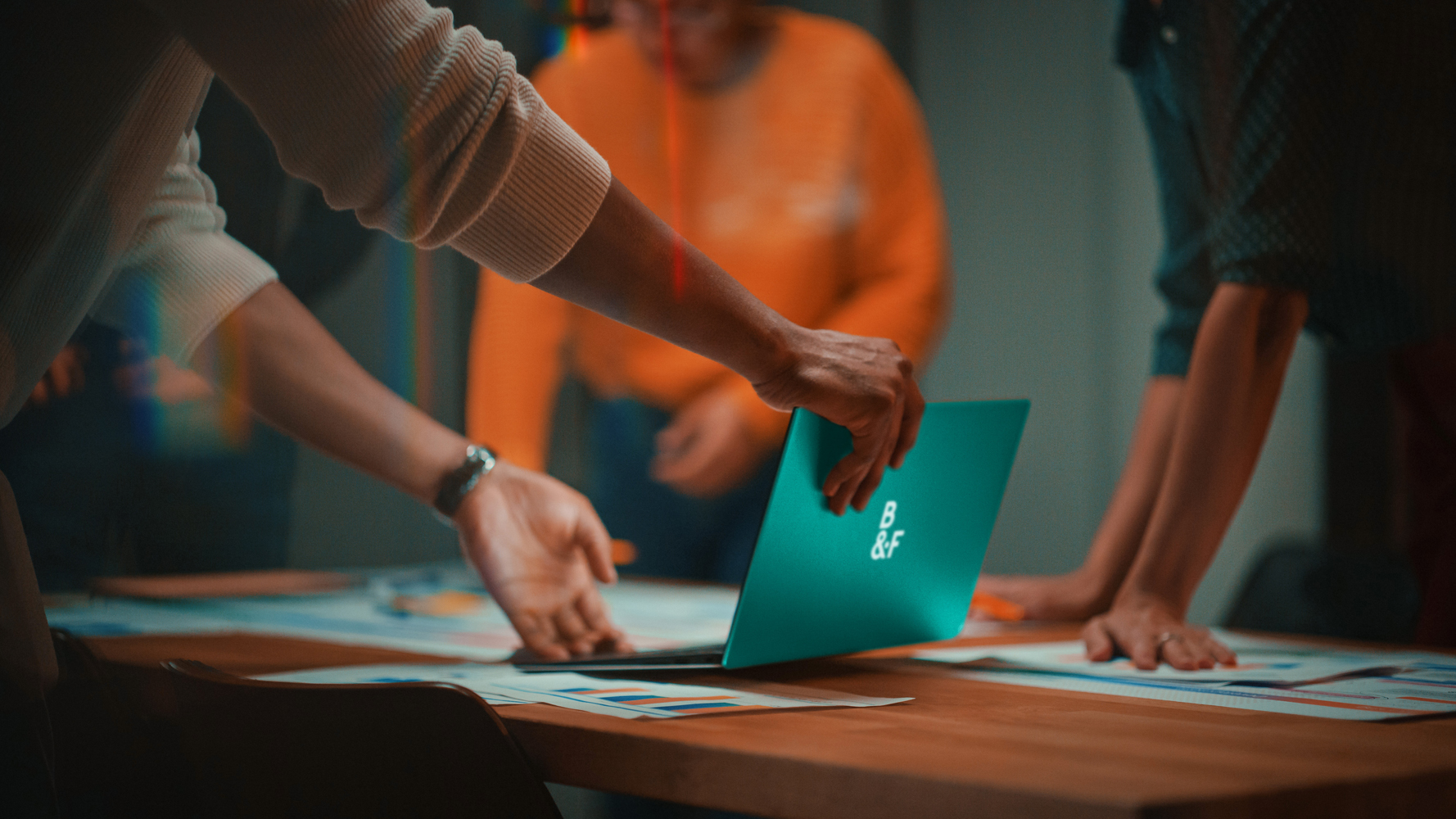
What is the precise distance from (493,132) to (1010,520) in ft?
6.10

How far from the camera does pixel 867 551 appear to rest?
663mm

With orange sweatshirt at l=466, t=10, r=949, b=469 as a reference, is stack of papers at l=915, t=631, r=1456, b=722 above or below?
below

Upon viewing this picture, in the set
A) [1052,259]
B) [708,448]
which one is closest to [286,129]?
[708,448]

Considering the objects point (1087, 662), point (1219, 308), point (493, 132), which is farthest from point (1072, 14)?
point (493, 132)

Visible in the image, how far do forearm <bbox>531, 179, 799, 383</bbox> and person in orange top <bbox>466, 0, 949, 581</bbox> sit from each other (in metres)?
0.93

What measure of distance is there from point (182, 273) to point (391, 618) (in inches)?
14.1

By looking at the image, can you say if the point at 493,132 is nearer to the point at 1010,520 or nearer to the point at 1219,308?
the point at 1219,308

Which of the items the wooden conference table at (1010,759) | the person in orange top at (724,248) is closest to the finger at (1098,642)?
the wooden conference table at (1010,759)

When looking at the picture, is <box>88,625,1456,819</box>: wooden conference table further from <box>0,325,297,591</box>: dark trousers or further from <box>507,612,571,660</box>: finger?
<box>0,325,297,591</box>: dark trousers

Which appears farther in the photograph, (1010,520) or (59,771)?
(1010,520)

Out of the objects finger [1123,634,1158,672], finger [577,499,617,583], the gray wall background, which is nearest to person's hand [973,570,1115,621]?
finger [1123,634,1158,672]

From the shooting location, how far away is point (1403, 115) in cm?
92

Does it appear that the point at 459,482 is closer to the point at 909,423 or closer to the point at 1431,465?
the point at 909,423

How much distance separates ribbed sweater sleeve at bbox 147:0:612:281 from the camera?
488mm
